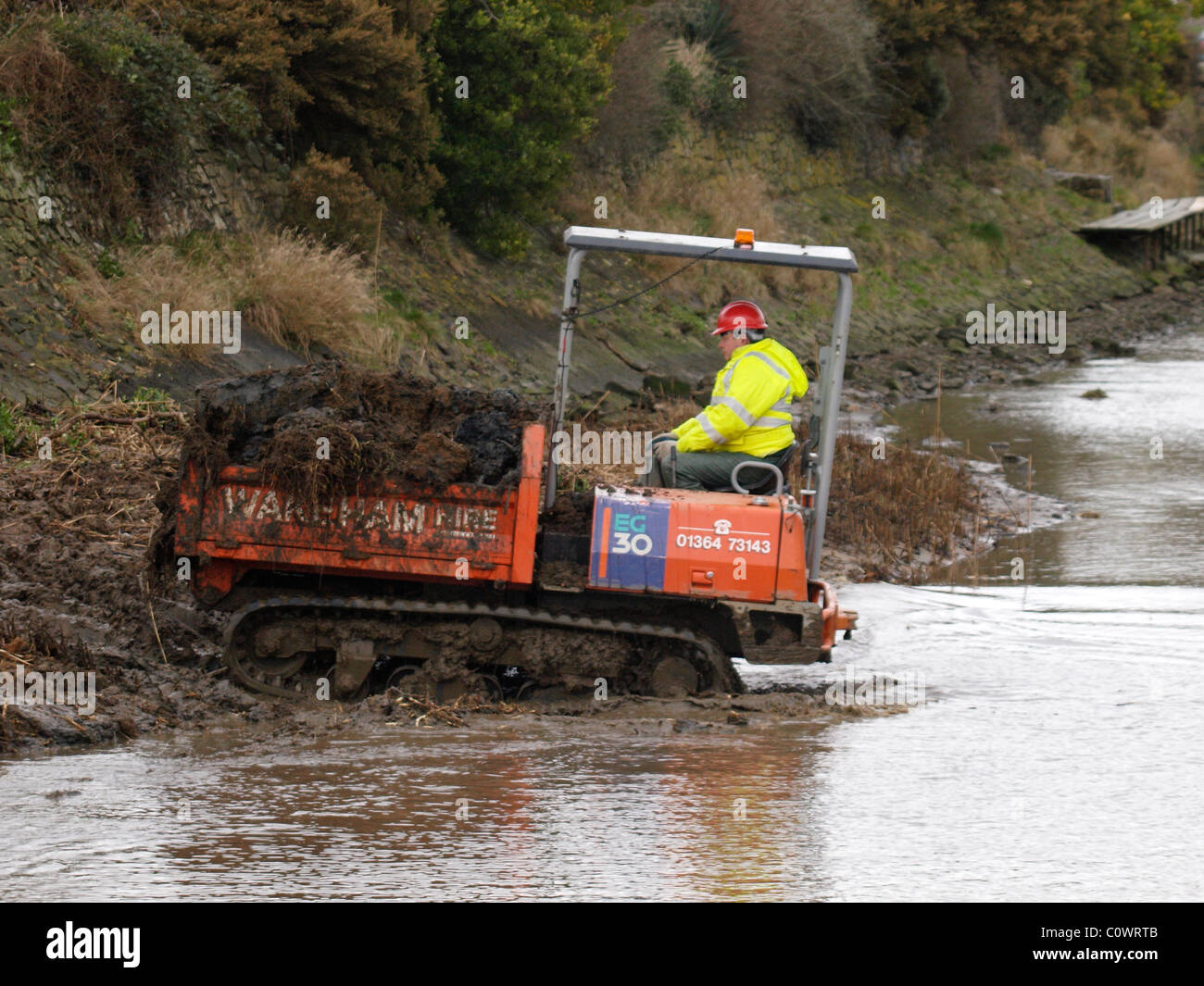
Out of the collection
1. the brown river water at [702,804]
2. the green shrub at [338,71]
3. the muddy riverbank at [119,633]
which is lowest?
the brown river water at [702,804]

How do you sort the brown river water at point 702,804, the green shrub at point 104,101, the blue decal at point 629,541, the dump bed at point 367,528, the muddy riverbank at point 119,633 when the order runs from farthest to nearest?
the green shrub at point 104,101 < the blue decal at point 629,541 < the dump bed at point 367,528 < the muddy riverbank at point 119,633 < the brown river water at point 702,804

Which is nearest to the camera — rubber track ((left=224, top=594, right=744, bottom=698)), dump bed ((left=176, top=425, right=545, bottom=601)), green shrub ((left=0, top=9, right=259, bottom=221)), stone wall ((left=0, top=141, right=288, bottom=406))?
dump bed ((left=176, top=425, right=545, bottom=601))

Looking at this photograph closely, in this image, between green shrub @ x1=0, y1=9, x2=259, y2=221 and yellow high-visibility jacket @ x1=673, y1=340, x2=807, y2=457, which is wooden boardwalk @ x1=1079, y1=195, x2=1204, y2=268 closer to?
green shrub @ x1=0, y1=9, x2=259, y2=221

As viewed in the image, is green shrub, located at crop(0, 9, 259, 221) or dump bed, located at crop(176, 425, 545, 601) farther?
green shrub, located at crop(0, 9, 259, 221)

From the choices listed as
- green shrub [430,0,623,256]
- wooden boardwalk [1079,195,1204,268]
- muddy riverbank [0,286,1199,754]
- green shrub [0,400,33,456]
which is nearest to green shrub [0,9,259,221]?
green shrub [0,400,33,456]

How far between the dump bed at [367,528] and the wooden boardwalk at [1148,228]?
119 ft

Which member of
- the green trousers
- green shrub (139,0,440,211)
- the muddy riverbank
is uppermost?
green shrub (139,0,440,211)

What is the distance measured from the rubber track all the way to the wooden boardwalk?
35.7 metres

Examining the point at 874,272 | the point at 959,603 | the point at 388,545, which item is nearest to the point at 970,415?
the point at 874,272

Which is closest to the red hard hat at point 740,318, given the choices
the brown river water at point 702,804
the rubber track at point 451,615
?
the rubber track at point 451,615

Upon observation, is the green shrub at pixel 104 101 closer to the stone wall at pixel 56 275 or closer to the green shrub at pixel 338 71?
the stone wall at pixel 56 275

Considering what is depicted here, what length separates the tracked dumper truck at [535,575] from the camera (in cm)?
793

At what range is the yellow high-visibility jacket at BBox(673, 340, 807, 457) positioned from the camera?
27.3 ft

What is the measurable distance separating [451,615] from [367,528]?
2.40 feet
